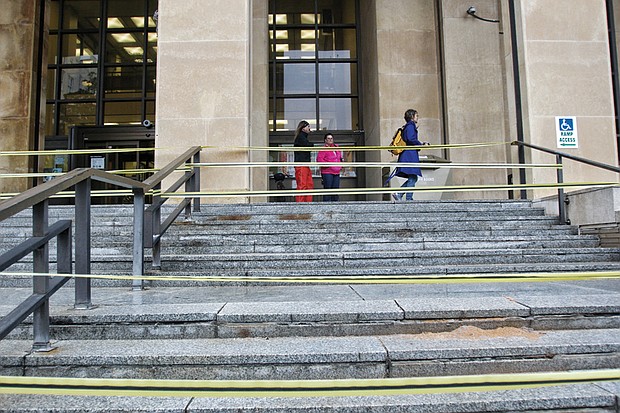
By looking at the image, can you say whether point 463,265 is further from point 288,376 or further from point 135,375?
point 135,375

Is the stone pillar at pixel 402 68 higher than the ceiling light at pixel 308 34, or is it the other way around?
the ceiling light at pixel 308 34

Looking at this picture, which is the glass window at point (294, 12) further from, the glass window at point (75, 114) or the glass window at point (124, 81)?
the glass window at point (75, 114)

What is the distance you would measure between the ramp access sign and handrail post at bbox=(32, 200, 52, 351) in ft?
24.9

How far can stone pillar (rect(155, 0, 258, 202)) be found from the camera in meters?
8.14

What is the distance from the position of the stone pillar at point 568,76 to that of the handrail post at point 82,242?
675 centimetres

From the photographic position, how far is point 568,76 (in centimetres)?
811

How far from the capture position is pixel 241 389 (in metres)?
2.07

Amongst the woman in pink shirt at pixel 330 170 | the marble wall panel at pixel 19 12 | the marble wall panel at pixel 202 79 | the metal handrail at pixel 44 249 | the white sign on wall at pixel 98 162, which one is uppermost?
the marble wall panel at pixel 19 12

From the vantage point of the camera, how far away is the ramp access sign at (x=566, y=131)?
26.2ft

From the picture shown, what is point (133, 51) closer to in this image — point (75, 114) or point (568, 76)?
point (75, 114)

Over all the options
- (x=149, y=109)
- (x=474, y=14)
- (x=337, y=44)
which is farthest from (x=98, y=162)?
(x=474, y=14)

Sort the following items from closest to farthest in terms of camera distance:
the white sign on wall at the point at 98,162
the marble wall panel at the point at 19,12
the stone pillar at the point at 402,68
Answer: the marble wall panel at the point at 19,12 → the stone pillar at the point at 402,68 → the white sign on wall at the point at 98,162

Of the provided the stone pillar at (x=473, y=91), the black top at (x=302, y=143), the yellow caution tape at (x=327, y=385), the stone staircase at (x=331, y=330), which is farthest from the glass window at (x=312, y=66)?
the yellow caution tape at (x=327, y=385)

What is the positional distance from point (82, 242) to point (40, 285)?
55cm
